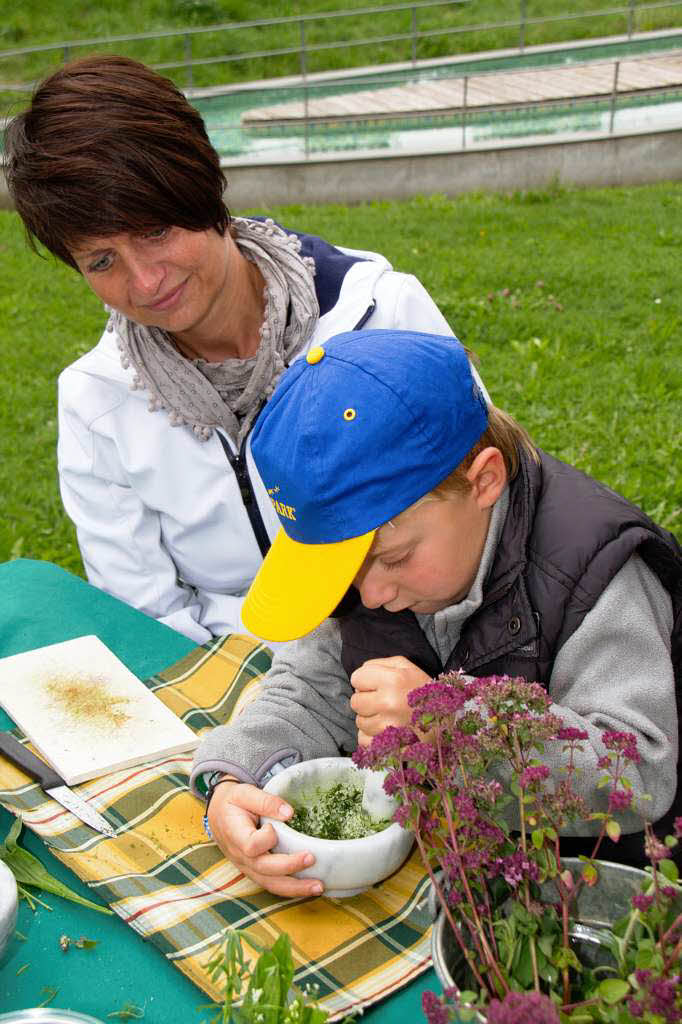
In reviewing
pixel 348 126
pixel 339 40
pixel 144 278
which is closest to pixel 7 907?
pixel 144 278

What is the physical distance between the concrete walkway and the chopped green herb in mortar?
443 inches

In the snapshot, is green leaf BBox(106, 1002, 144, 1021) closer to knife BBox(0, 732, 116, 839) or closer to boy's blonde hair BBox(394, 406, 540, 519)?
knife BBox(0, 732, 116, 839)

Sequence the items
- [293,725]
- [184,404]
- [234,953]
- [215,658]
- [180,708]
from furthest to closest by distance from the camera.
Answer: [184,404] < [215,658] < [180,708] < [293,725] < [234,953]

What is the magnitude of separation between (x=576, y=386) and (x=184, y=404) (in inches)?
120

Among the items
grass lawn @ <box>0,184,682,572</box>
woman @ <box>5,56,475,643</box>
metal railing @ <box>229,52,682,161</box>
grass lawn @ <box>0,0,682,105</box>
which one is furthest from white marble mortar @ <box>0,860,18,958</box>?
grass lawn @ <box>0,0,682,105</box>

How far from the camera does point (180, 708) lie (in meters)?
1.82

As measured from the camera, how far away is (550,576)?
1516 millimetres

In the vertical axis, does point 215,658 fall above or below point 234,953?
below

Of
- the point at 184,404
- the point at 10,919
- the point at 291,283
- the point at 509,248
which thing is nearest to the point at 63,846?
the point at 10,919

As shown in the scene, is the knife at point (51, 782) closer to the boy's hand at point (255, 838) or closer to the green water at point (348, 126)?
the boy's hand at point (255, 838)

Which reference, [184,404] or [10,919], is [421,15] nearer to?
[184,404]

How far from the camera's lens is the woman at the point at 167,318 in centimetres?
206

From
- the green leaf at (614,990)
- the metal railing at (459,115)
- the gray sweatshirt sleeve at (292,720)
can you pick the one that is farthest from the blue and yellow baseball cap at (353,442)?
the metal railing at (459,115)

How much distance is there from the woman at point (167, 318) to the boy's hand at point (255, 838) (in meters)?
0.91
